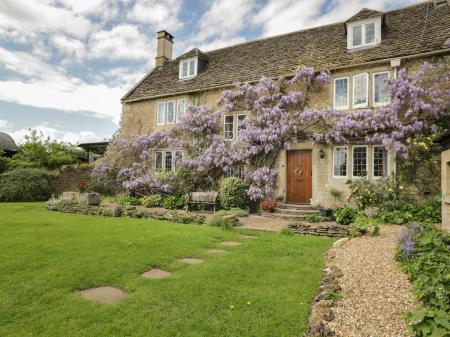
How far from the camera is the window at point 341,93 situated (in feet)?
40.7

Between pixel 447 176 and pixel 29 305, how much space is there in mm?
7290

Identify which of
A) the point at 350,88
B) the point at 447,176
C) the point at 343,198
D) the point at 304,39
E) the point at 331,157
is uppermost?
the point at 304,39

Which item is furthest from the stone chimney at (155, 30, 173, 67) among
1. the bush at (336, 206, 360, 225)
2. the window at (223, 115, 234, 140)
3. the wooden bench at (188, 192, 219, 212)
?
the bush at (336, 206, 360, 225)

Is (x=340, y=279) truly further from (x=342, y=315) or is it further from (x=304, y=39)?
(x=304, y=39)

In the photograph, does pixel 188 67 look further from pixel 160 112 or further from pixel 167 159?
pixel 167 159

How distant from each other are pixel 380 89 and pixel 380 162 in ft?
9.49

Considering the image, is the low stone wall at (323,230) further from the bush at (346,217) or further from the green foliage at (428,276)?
the green foliage at (428,276)

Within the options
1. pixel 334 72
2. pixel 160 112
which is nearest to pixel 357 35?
pixel 334 72

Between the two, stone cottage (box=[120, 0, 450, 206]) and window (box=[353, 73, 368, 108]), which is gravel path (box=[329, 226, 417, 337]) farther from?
window (box=[353, 73, 368, 108])

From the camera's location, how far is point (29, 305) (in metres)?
3.45

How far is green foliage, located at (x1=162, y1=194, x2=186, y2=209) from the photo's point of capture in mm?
13812

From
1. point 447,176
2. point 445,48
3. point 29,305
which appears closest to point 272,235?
point 447,176

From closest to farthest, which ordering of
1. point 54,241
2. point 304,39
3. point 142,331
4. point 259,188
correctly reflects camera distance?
point 142,331, point 54,241, point 259,188, point 304,39

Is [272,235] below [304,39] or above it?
below
